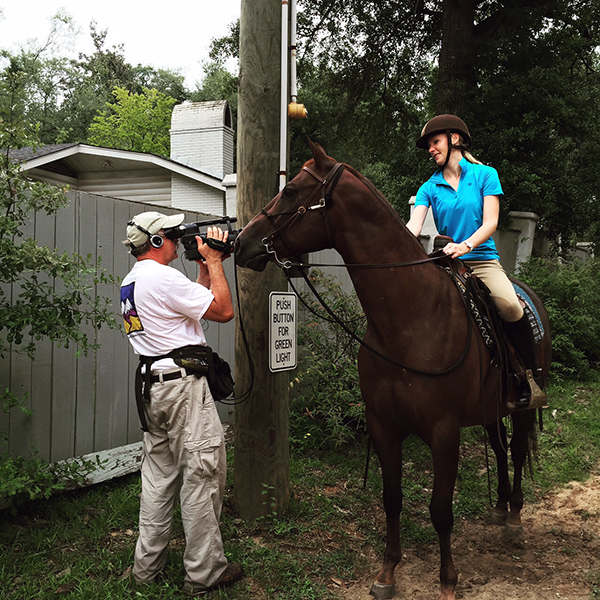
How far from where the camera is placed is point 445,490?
3.23m

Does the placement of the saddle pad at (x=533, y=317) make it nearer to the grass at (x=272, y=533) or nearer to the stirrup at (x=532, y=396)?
the stirrup at (x=532, y=396)

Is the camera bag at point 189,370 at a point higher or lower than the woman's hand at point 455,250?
lower

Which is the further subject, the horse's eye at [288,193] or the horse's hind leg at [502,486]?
the horse's hind leg at [502,486]

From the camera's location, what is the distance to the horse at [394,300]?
10.1ft

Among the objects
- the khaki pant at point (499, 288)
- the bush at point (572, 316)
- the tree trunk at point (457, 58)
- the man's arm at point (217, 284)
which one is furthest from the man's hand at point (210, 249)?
the tree trunk at point (457, 58)

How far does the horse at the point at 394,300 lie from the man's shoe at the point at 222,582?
2.91 ft

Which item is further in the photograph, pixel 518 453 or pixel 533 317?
pixel 518 453

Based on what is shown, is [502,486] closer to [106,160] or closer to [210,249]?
[210,249]

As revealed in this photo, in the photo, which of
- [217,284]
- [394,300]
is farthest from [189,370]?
[394,300]

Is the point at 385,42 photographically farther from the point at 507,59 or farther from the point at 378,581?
the point at 378,581

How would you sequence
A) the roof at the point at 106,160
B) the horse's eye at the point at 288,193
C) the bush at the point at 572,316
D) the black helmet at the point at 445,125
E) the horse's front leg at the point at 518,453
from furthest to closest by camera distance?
the roof at the point at 106,160 → the bush at the point at 572,316 → the horse's front leg at the point at 518,453 → the black helmet at the point at 445,125 → the horse's eye at the point at 288,193

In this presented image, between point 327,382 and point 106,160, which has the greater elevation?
point 106,160

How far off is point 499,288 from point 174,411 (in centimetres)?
223

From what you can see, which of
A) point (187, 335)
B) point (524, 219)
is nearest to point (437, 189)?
point (187, 335)
